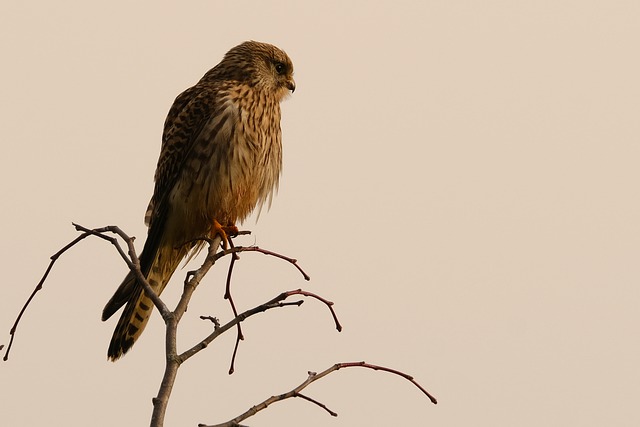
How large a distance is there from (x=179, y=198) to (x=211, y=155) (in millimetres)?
248

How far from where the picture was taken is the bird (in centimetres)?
422

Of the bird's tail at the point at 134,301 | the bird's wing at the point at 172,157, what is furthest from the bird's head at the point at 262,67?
the bird's tail at the point at 134,301

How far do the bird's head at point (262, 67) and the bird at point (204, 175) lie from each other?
14mm

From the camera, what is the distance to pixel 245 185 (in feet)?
14.2

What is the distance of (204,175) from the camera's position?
14.2 ft

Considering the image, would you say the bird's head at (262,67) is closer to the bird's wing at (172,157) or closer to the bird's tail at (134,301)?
the bird's wing at (172,157)

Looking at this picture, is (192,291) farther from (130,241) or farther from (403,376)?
(403,376)

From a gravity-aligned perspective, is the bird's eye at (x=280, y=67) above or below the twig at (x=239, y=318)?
above

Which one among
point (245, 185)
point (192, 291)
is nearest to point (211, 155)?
point (245, 185)

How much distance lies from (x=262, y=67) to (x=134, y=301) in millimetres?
1403

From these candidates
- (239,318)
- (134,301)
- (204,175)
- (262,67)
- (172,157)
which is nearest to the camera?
(239,318)

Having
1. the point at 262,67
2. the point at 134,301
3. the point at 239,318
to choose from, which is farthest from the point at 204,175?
the point at 239,318

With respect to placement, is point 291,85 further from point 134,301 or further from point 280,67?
point 134,301

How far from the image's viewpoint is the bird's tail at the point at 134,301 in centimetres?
403
